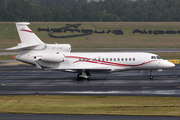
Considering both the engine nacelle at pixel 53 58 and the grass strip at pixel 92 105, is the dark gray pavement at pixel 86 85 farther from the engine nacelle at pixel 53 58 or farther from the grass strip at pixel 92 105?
the engine nacelle at pixel 53 58

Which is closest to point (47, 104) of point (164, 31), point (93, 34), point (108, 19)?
point (93, 34)

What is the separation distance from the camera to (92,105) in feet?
74.0

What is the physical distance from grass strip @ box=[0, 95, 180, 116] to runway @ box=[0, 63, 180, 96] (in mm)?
2219

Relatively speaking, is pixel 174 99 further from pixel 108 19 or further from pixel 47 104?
pixel 108 19

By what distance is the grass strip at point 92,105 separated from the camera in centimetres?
2047

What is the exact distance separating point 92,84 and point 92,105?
9.65 meters

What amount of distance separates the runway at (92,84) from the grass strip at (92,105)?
2.22 m

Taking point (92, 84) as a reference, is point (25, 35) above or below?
above

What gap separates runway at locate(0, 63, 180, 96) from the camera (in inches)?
1101

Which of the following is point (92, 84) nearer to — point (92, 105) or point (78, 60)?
point (78, 60)

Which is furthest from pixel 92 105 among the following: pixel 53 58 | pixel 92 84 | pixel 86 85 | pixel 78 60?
pixel 53 58

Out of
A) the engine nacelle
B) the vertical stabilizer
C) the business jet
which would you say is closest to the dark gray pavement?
the business jet

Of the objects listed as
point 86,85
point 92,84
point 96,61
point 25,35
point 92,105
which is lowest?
point 92,105

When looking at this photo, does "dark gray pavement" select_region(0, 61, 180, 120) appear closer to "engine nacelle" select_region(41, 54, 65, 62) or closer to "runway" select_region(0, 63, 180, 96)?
"runway" select_region(0, 63, 180, 96)
